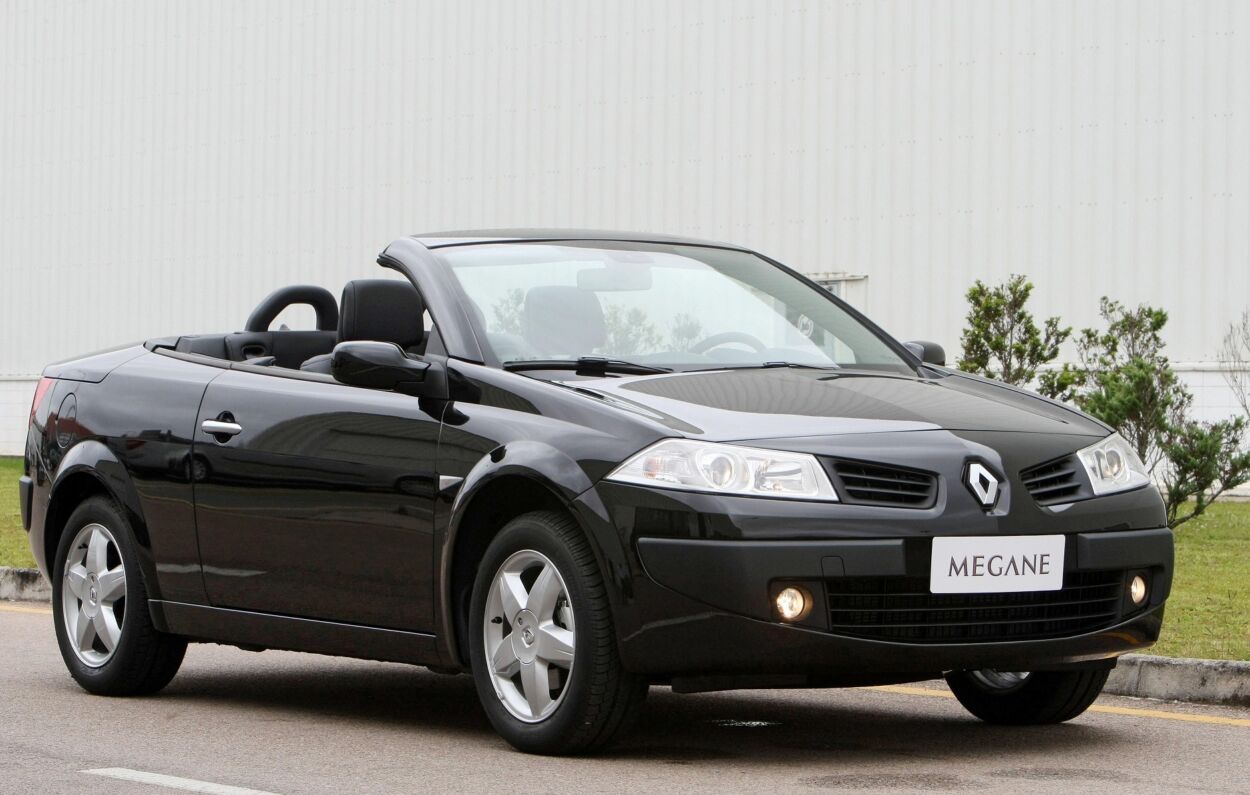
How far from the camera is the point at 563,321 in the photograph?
6457mm

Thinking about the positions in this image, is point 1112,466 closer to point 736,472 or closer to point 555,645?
point 736,472

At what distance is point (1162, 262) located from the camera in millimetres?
20516

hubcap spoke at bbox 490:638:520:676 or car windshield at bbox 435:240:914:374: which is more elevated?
Answer: car windshield at bbox 435:240:914:374

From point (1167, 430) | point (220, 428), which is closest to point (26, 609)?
point (220, 428)

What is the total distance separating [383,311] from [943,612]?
218 centimetres

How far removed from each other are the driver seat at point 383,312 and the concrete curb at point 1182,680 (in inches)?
118

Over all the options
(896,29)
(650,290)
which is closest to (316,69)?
(896,29)

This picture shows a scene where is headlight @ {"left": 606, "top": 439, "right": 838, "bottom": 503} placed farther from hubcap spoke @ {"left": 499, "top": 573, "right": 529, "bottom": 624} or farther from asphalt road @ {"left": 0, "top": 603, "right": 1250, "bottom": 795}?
asphalt road @ {"left": 0, "top": 603, "right": 1250, "bottom": 795}

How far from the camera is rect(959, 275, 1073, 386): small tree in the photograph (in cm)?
1585

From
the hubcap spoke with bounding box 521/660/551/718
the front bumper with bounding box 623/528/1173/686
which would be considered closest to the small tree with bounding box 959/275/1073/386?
the front bumper with bounding box 623/528/1173/686

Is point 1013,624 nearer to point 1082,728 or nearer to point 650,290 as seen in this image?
point 1082,728

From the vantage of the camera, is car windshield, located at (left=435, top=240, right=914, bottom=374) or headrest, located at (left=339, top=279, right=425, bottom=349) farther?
headrest, located at (left=339, top=279, right=425, bottom=349)

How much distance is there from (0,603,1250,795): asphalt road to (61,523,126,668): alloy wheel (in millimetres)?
201

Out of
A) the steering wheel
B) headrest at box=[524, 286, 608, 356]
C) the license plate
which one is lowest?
the license plate
